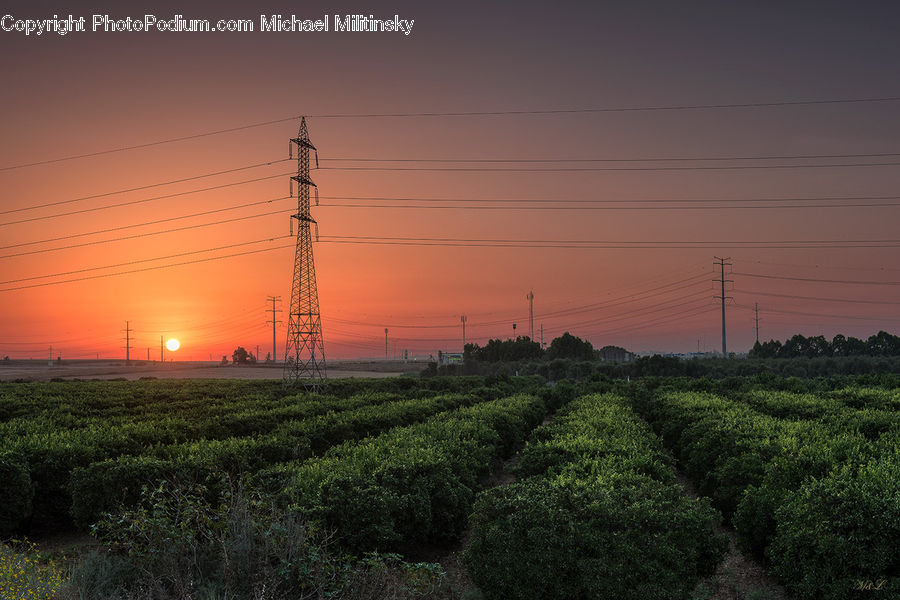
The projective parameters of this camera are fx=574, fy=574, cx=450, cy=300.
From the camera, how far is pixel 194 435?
21094 mm

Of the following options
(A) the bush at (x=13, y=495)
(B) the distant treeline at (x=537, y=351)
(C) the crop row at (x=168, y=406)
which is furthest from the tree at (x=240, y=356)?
(A) the bush at (x=13, y=495)

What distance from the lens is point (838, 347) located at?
9838cm

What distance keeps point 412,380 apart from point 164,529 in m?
40.4

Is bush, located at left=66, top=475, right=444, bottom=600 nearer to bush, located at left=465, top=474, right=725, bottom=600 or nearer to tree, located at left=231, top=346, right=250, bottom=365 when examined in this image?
bush, located at left=465, top=474, right=725, bottom=600

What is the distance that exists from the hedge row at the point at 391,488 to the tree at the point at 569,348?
97470 mm

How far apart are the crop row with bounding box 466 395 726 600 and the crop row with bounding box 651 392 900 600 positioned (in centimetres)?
126

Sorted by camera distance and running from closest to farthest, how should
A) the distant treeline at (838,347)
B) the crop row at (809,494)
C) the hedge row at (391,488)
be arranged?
the crop row at (809,494) < the hedge row at (391,488) < the distant treeline at (838,347)

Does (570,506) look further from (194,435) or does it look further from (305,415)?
(305,415)

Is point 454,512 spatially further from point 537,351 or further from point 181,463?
point 537,351

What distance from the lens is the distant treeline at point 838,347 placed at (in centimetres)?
9612

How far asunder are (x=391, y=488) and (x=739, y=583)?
6908 millimetres

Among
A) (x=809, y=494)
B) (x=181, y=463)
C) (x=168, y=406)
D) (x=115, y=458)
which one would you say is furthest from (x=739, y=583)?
(x=168, y=406)

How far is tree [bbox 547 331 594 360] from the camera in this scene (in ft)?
365
